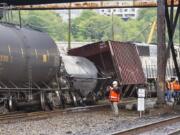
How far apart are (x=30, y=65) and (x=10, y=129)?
466 cm

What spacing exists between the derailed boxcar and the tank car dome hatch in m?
0.95

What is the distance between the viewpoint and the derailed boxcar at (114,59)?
25.3m

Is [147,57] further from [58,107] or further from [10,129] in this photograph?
[10,129]

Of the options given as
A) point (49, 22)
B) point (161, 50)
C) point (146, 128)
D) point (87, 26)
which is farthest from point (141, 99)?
point (49, 22)

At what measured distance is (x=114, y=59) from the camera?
25.3 metres

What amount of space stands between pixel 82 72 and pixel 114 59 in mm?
2425

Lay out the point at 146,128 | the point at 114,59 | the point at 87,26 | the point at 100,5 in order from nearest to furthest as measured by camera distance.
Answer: the point at 146,128 → the point at 114,59 → the point at 100,5 → the point at 87,26

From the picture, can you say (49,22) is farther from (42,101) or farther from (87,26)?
(42,101)

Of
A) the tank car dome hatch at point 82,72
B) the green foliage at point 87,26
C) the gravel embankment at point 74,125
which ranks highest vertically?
the green foliage at point 87,26

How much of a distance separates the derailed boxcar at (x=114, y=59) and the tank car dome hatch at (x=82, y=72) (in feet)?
3.13

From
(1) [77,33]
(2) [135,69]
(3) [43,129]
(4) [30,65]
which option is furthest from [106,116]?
(1) [77,33]

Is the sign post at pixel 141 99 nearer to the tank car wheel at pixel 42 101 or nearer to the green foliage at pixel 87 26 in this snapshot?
the tank car wheel at pixel 42 101

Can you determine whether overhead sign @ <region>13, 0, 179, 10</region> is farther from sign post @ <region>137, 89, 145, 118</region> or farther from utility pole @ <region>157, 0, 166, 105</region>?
sign post @ <region>137, 89, 145, 118</region>

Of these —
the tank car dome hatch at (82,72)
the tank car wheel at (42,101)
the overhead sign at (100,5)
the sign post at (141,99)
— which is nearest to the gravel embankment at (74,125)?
the sign post at (141,99)
